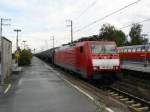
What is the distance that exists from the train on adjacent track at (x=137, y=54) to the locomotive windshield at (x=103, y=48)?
745cm

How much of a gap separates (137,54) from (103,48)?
1107 centimetres

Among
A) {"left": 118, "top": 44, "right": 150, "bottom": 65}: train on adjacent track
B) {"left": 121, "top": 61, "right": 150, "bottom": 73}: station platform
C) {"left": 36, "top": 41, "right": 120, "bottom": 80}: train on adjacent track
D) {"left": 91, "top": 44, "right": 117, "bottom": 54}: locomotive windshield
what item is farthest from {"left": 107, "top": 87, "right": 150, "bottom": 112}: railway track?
{"left": 118, "top": 44, "right": 150, "bottom": 65}: train on adjacent track

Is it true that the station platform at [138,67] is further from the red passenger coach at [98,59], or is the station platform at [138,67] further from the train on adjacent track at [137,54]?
the red passenger coach at [98,59]

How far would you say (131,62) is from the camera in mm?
32812

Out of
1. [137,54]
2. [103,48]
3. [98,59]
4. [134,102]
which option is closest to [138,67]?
[137,54]

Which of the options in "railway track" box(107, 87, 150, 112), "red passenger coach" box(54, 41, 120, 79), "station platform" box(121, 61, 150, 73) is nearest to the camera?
"railway track" box(107, 87, 150, 112)

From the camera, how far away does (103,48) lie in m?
20.9

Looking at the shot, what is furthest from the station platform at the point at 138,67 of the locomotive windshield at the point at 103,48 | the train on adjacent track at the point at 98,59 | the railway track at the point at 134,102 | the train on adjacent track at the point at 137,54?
the railway track at the point at 134,102

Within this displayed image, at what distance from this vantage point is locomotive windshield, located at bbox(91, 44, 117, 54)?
67.7 ft

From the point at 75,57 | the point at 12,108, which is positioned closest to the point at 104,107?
the point at 12,108

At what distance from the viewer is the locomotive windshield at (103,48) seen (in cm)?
2065

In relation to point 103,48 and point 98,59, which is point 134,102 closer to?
point 98,59

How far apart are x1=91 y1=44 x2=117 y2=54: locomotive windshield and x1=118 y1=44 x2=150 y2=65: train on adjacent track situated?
7.45m

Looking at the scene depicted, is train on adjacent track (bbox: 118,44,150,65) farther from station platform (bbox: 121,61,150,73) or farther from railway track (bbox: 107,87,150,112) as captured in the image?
railway track (bbox: 107,87,150,112)
